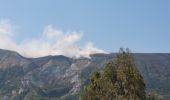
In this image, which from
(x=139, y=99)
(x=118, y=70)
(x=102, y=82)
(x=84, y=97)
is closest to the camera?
(x=139, y=99)

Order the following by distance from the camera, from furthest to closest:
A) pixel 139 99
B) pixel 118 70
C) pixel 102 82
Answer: pixel 102 82 → pixel 118 70 → pixel 139 99

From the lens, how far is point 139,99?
Answer: 5631 cm

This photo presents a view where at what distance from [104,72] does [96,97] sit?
442cm

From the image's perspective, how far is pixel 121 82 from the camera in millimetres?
59438

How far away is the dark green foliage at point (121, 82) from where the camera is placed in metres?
57.0

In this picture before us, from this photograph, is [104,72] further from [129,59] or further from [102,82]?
[129,59]

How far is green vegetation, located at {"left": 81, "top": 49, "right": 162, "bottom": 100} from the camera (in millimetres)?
57066

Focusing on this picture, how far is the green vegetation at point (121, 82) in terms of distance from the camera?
57066mm

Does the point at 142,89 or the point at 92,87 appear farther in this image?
the point at 92,87

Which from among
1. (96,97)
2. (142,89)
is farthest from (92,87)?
(142,89)

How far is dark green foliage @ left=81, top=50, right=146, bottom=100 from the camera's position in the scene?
187 feet

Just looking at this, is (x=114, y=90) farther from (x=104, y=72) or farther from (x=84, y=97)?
(x=84, y=97)

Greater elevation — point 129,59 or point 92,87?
point 129,59

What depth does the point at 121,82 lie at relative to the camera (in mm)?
59438
